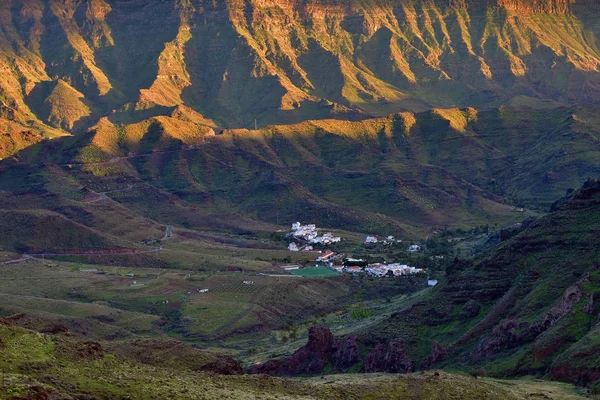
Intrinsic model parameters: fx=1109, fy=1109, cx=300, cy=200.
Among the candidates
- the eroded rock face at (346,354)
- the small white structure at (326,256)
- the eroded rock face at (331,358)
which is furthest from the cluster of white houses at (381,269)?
the eroded rock face at (346,354)

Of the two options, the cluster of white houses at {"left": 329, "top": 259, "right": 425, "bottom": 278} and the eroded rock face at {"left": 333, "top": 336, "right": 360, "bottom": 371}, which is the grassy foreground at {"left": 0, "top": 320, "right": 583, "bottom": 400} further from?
the cluster of white houses at {"left": 329, "top": 259, "right": 425, "bottom": 278}

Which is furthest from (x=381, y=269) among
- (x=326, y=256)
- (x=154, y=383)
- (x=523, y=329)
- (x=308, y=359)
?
(x=154, y=383)

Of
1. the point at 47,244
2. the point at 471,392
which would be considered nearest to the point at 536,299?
the point at 471,392

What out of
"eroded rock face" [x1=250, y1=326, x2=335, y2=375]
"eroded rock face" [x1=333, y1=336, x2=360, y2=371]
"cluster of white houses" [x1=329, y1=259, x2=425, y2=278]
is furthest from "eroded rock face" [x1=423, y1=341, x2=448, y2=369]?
"cluster of white houses" [x1=329, y1=259, x2=425, y2=278]

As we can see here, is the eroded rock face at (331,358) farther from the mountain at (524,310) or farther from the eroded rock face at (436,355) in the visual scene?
the mountain at (524,310)

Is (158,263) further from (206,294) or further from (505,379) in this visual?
(505,379)

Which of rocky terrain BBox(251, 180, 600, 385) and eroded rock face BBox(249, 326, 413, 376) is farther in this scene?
eroded rock face BBox(249, 326, 413, 376)

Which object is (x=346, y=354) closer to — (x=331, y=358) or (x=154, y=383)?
(x=331, y=358)
